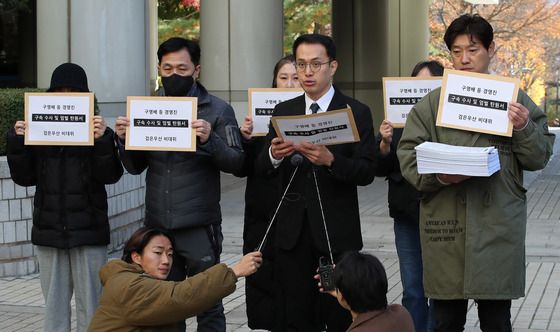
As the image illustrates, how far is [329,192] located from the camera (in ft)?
18.1

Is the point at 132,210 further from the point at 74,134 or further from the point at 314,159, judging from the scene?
the point at 314,159

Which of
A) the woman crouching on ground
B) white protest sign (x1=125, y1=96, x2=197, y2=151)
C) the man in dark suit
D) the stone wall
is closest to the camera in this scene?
the woman crouching on ground

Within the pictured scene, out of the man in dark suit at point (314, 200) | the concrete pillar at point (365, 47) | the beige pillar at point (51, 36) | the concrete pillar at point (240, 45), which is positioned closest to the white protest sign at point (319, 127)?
the man in dark suit at point (314, 200)

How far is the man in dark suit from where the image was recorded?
5496 millimetres

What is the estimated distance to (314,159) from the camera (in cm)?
529

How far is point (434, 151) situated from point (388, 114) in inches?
50.0

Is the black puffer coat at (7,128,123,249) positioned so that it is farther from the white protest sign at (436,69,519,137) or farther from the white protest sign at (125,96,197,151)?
the white protest sign at (436,69,519,137)

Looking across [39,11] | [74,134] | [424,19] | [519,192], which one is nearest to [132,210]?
[39,11]

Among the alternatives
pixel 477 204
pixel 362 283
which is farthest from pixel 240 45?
pixel 362 283

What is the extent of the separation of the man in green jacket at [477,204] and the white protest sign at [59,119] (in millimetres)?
1995

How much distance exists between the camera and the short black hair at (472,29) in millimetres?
5121

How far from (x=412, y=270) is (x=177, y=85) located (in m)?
1.80

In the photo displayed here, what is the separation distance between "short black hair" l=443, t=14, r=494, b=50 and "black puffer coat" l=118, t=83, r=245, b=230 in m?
1.44

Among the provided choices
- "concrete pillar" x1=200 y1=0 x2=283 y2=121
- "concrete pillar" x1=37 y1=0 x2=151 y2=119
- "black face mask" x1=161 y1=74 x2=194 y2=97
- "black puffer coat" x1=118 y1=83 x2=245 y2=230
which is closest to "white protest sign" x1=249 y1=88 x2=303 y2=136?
"black puffer coat" x1=118 y1=83 x2=245 y2=230
